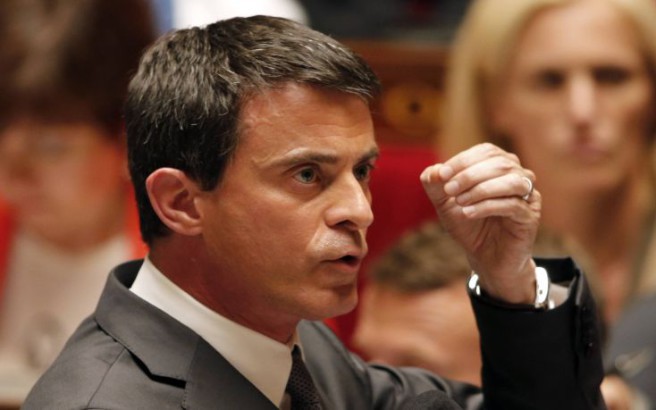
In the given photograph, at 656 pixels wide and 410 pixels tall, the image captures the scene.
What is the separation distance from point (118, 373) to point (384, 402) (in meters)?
0.33

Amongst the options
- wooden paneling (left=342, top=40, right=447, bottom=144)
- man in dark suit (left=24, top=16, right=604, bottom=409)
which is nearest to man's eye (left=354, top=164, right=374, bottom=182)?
man in dark suit (left=24, top=16, right=604, bottom=409)

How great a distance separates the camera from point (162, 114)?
1254mm

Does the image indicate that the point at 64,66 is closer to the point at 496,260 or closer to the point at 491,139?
the point at 491,139

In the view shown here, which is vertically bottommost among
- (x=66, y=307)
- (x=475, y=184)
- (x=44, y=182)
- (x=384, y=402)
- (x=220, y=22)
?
(x=66, y=307)

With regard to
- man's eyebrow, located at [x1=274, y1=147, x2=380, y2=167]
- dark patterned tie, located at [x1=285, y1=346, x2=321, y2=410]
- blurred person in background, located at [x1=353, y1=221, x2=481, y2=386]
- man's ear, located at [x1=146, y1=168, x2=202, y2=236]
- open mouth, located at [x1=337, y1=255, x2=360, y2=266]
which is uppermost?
man's eyebrow, located at [x1=274, y1=147, x2=380, y2=167]

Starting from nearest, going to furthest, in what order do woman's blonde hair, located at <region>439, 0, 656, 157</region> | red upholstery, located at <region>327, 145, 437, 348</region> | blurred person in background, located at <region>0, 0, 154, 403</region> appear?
red upholstery, located at <region>327, 145, 437, 348</region>
blurred person in background, located at <region>0, 0, 154, 403</region>
woman's blonde hair, located at <region>439, 0, 656, 157</region>

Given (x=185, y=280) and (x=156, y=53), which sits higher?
(x=156, y=53)

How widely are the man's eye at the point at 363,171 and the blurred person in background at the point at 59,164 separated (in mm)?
1208

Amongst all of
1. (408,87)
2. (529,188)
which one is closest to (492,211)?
(529,188)

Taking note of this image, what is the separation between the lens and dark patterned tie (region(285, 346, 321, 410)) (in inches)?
50.8

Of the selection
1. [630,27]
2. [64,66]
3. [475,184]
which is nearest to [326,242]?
[475,184]

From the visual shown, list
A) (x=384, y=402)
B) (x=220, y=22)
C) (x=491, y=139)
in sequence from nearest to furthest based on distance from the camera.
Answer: (x=220, y=22) < (x=384, y=402) < (x=491, y=139)

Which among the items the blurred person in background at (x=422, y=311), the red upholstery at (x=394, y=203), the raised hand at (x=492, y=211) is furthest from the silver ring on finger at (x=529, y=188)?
the red upholstery at (x=394, y=203)

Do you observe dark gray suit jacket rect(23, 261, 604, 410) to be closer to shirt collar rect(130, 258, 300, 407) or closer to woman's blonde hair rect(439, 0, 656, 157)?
shirt collar rect(130, 258, 300, 407)
